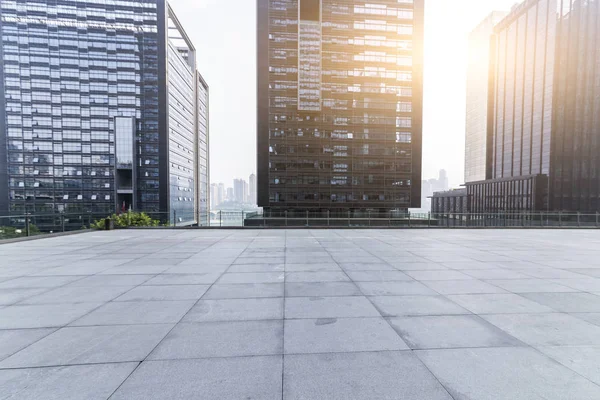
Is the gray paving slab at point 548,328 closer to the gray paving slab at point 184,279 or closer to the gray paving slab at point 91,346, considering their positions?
the gray paving slab at point 91,346

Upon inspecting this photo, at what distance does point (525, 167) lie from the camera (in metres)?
64.0

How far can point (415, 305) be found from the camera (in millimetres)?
4551

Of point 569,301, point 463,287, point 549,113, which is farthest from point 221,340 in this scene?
point 549,113

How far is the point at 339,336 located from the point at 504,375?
185 cm

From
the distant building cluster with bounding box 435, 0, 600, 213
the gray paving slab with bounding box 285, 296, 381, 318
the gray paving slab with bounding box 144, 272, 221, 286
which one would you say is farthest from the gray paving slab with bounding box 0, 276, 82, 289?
the distant building cluster with bounding box 435, 0, 600, 213

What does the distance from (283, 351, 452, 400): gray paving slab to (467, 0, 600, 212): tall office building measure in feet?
247

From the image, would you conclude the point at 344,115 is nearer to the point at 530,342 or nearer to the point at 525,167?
the point at 525,167

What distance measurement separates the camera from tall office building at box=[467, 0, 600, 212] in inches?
2216

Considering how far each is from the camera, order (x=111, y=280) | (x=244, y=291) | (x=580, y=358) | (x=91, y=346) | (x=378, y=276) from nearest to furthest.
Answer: (x=580, y=358)
(x=91, y=346)
(x=244, y=291)
(x=111, y=280)
(x=378, y=276)

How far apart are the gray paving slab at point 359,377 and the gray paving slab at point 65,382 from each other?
1.82m

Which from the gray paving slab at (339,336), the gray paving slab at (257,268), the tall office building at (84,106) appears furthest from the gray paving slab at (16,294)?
the tall office building at (84,106)

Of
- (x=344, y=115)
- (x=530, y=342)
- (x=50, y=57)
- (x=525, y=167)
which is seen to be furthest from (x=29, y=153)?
(x=525, y=167)

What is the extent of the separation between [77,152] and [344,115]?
241 ft

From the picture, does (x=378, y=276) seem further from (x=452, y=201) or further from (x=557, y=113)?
(x=452, y=201)
